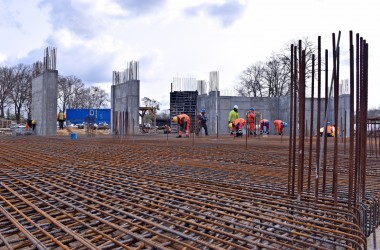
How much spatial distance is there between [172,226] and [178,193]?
882mm

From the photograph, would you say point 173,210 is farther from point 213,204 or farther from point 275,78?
point 275,78

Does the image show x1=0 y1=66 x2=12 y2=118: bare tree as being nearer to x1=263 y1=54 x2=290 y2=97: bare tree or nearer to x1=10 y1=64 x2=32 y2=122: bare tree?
x1=10 y1=64 x2=32 y2=122: bare tree

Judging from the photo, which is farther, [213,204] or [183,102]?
[183,102]

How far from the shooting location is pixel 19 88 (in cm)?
4131

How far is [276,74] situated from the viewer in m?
34.1

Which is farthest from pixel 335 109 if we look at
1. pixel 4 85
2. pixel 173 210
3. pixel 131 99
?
pixel 4 85

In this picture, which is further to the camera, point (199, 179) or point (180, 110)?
point (180, 110)

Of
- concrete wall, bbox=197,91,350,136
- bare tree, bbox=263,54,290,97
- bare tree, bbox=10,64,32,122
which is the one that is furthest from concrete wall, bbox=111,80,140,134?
bare tree, bbox=10,64,32,122

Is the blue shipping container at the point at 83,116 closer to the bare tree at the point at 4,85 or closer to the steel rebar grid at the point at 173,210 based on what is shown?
the bare tree at the point at 4,85

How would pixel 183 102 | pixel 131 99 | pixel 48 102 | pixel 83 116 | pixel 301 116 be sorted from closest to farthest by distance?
pixel 301 116 < pixel 48 102 < pixel 131 99 < pixel 183 102 < pixel 83 116

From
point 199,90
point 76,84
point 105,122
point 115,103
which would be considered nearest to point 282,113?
point 199,90

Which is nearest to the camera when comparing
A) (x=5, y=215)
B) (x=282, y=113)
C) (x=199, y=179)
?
(x=5, y=215)

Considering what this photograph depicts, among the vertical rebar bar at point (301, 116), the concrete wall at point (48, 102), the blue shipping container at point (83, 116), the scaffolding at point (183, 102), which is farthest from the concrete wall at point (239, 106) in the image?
the vertical rebar bar at point (301, 116)

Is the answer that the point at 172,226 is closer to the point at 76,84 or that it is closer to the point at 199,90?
the point at 199,90
